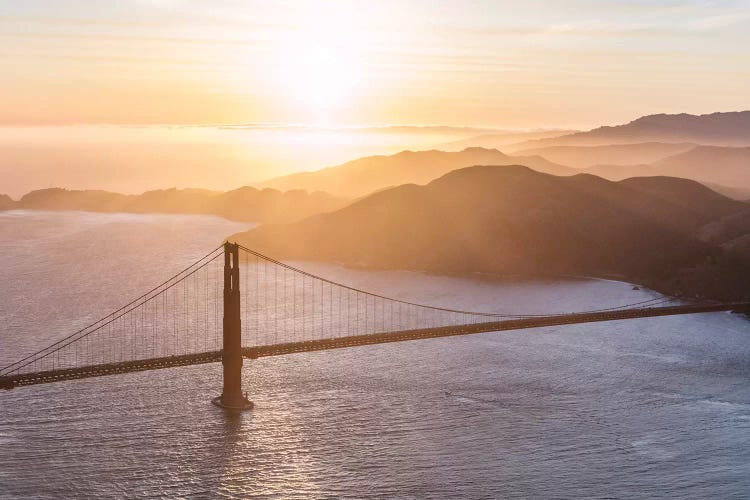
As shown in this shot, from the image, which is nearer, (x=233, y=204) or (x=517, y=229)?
(x=517, y=229)

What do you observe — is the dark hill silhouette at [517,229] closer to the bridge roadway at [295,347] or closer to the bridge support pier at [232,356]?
the bridge roadway at [295,347]

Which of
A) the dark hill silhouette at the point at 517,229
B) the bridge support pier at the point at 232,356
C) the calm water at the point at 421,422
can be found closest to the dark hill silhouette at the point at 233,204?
the dark hill silhouette at the point at 517,229

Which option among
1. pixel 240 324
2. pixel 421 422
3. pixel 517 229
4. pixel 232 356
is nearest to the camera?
pixel 421 422

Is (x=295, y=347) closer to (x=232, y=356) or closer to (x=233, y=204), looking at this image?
(x=232, y=356)

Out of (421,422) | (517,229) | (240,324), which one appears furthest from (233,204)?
(421,422)

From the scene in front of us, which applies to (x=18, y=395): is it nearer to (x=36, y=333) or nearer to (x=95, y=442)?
(x=95, y=442)

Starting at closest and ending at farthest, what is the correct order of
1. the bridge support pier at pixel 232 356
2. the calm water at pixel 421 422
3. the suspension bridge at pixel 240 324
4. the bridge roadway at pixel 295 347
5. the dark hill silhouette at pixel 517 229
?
the calm water at pixel 421 422
the bridge roadway at pixel 295 347
the bridge support pier at pixel 232 356
the suspension bridge at pixel 240 324
the dark hill silhouette at pixel 517 229
